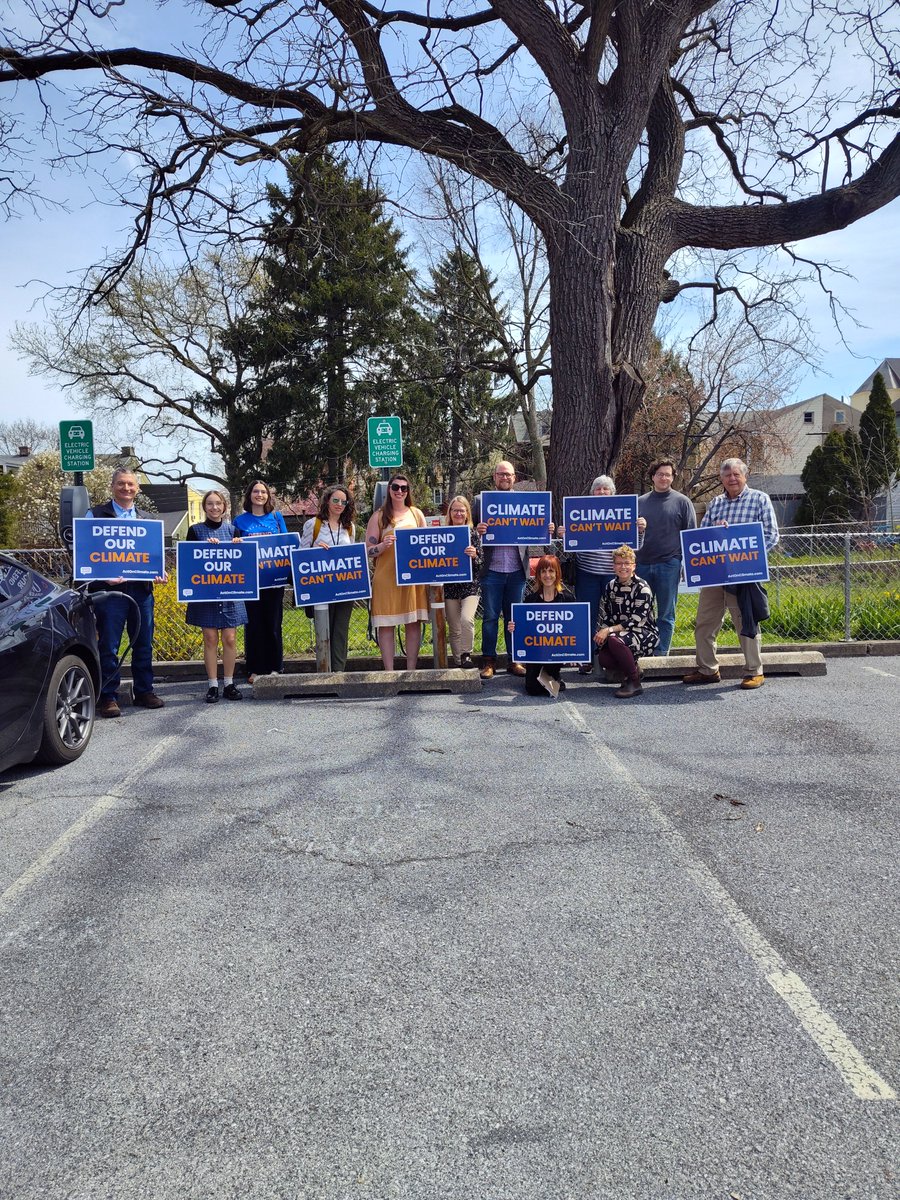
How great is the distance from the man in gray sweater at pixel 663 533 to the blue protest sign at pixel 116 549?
14.6 ft

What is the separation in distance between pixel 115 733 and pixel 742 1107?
18.5 feet

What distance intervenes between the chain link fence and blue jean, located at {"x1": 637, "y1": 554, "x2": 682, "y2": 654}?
2.16 meters

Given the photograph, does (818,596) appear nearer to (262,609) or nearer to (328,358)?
(262,609)

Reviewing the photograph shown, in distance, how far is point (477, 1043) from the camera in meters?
2.71

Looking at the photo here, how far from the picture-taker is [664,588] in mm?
8516

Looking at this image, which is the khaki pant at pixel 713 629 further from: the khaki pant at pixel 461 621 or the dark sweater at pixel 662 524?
the khaki pant at pixel 461 621

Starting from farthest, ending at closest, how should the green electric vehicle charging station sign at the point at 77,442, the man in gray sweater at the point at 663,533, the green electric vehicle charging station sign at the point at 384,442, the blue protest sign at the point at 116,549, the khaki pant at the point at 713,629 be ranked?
the green electric vehicle charging station sign at the point at 77,442 → the green electric vehicle charging station sign at the point at 384,442 → the man in gray sweater at the point at 663,533 → the khaki pant at the point at 713,629 → the blue protest sign at the point at 116,549

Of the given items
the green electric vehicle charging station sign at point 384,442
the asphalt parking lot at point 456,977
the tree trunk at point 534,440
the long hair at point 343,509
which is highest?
the tree trunk at point 534,440

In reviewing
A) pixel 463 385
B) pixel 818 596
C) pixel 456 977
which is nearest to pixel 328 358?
pixel 463 385

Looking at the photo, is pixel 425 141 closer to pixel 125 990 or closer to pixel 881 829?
pixel 881 829

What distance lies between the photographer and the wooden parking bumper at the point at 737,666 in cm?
816

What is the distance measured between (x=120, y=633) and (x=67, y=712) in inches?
72.4

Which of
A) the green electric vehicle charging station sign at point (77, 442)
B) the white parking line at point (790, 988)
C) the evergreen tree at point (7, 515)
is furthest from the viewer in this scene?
the evergreen tree at point (7, 515)

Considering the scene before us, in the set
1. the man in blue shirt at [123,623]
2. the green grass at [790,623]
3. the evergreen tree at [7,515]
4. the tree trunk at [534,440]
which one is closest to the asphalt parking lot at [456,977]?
the man in blue shirt at [123,623]
